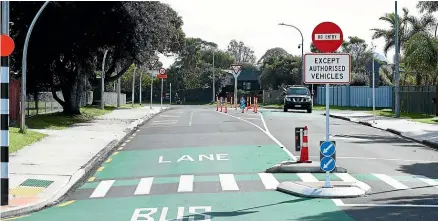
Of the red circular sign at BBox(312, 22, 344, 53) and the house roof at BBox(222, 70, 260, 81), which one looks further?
the house roof at BBox(222, 70, 260, 81)

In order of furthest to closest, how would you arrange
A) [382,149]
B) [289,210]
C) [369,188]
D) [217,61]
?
1. [217,61]
2. [382,149]
3. [369,188]
4. [289,210]

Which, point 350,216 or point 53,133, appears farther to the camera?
point 53,133

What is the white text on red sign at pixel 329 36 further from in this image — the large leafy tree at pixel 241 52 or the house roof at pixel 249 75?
the large leafy tree at pixel 241 52

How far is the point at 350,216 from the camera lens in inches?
405

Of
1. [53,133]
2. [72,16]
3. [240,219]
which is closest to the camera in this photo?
[240,219]

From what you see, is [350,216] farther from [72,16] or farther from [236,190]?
[72,16]

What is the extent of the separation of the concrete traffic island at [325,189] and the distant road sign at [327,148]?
25.0 inches

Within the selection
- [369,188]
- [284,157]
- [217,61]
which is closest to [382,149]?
[284,157]

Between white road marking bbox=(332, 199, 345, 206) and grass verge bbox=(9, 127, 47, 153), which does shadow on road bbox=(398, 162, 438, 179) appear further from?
grass verge bbox=(9, 127, 47, 153)

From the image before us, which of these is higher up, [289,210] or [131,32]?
[131,32]

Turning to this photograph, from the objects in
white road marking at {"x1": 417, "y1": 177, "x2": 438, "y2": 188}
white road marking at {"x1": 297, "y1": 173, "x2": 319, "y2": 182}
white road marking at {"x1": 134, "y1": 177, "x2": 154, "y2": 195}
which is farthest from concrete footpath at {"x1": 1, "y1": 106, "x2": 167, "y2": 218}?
white road marking at {"x1": 417, "y1": 177, "x2": 438, "y2": 188}

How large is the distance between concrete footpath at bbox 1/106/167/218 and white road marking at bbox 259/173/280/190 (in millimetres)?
4098

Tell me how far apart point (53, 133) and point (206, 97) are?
70001 mm

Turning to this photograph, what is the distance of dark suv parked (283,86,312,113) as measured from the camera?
157 feet
